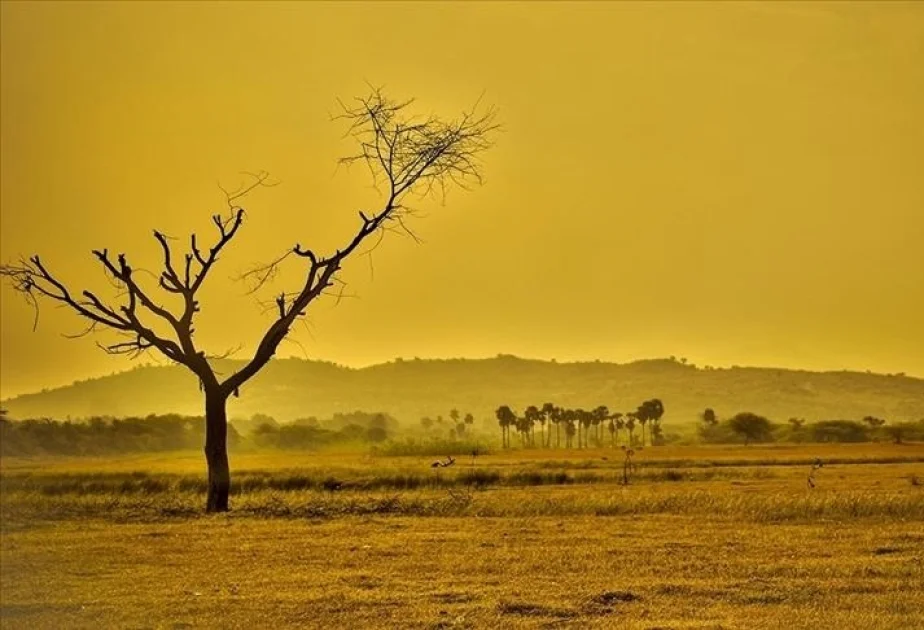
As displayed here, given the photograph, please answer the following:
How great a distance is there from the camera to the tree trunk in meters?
31.5

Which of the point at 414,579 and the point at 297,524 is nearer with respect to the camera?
the point at 414,579

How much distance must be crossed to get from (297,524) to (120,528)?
361 cm

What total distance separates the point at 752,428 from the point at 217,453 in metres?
39.8

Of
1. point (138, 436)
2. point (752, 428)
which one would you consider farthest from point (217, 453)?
point (138, 436)

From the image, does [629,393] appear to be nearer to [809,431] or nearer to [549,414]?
[549,414]

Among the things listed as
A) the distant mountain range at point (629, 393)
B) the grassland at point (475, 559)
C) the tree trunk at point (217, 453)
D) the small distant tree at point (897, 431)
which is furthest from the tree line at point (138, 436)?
the small distant tree at point (897, 431)

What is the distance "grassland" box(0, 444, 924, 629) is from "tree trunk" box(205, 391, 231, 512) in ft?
2.00

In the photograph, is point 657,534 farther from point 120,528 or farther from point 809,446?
point 809,446

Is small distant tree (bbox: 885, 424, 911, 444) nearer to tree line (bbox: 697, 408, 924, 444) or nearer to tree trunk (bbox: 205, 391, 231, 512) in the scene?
tree line (bbox: 697, 408, 924, 444)

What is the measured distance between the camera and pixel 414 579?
719 inches

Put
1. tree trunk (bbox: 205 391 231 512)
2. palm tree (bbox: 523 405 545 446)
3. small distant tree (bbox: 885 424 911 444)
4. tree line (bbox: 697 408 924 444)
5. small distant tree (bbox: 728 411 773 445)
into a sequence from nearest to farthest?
tree trunk (bbox: 205 391 231 512) → small distant tree (bbox: 885 424 911 444) → tree line (bbox: 697 408 924 444) → small distant tree (bbox: 728 411 773 445) → palm tree (bbox: 523 405 545 446)

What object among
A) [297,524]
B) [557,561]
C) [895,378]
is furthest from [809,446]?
[557,561]

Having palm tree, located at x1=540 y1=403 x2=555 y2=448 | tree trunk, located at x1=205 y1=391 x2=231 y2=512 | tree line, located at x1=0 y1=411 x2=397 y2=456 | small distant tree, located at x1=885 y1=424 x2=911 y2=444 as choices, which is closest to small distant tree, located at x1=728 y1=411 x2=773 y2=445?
small distant tree, located at x1=885 y1=424 x2=911 y2=444

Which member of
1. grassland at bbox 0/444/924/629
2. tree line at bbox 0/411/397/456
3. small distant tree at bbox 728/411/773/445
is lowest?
grassland at bbox 0/444/924/629
